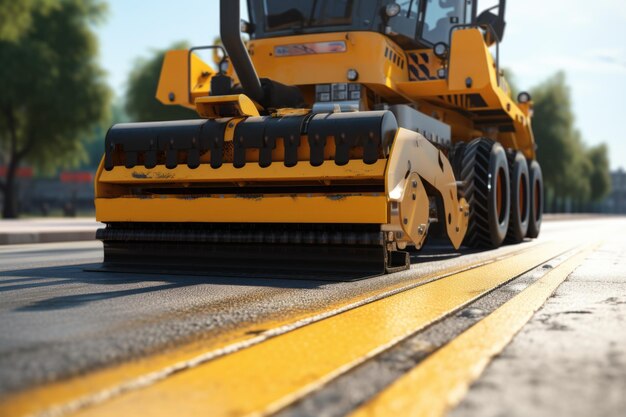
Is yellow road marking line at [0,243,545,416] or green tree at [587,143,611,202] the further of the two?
green tree at [587,143,611,202]

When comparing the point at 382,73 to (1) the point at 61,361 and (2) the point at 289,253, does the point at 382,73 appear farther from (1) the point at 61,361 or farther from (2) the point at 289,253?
(1) the point at 61,361

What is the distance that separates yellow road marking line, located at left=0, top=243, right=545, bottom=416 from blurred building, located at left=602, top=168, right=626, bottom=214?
15264 centimetres

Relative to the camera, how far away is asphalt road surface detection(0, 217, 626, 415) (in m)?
2.41

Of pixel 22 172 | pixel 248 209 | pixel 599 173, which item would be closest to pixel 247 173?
pixel 248 209

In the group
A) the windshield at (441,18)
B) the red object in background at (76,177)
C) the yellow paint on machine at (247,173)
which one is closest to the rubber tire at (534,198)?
the windshield at (441,18)

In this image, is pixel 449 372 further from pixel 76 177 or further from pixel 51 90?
pixel 76 177

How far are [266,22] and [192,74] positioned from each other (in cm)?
107

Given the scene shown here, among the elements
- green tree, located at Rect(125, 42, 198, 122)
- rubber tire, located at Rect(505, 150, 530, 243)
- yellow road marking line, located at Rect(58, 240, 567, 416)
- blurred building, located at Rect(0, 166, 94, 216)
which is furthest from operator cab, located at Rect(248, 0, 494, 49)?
blurred building, located at Rect(0, 166, 94, 216)

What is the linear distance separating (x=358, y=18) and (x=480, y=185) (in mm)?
2390

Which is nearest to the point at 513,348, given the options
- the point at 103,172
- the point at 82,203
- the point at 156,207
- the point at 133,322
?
the point at 133,322

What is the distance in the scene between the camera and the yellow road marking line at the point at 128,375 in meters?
2.03

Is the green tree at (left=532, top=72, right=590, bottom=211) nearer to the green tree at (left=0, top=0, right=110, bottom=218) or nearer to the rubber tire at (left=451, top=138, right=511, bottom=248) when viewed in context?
the green tree at (left=0, top=0, right=110, bottom=218)

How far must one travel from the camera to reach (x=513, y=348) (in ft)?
9.42

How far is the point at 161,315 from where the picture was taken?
359cm
